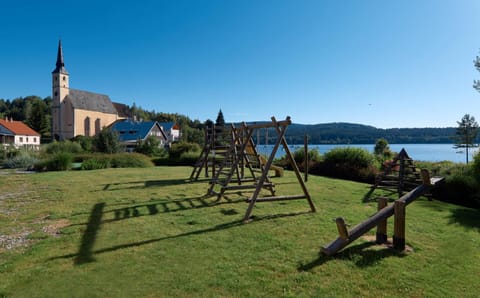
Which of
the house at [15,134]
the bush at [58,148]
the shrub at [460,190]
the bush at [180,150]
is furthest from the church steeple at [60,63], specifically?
the shrub at [460,190]

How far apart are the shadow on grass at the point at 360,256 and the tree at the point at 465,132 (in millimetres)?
25980

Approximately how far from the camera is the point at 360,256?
393 centimetres

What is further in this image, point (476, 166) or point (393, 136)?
point (393, 136)

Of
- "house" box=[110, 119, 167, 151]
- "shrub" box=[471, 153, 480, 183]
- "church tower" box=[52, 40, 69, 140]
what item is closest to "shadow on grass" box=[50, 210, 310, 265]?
"shrub" box=[471, 153, 480, 183]

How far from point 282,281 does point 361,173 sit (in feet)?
38.0

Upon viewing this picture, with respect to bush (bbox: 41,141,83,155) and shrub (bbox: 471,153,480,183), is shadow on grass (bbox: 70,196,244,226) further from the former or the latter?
bush (bbox: 41,141,83,155)

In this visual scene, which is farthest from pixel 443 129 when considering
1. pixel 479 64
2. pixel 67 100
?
pixel 67 100

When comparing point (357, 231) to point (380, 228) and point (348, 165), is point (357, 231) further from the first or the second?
point (348, 165)

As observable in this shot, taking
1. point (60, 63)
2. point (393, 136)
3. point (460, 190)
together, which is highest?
point (60, 63)

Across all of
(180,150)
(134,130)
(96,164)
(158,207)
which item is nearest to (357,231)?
(158,207)

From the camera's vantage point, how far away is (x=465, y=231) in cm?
527

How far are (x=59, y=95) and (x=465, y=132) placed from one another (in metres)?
63.0

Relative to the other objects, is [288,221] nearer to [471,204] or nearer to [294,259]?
[294,259]

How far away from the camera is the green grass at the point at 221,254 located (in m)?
3.11
